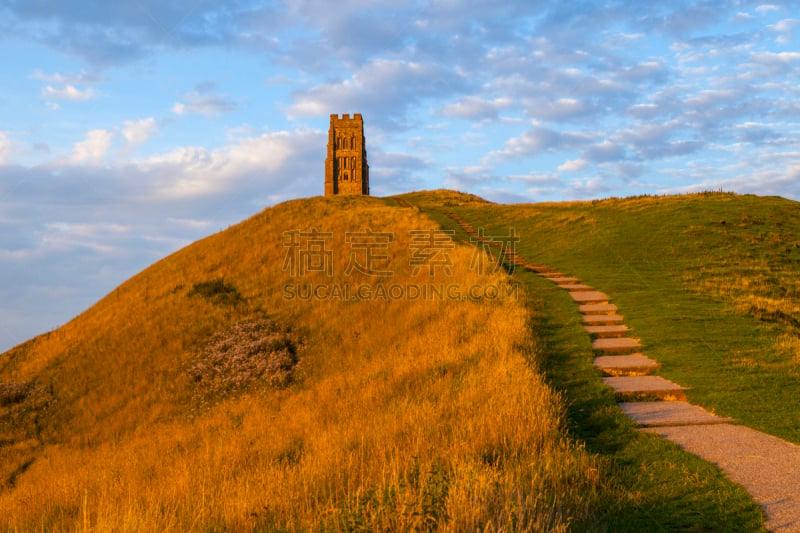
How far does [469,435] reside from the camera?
6.06 m

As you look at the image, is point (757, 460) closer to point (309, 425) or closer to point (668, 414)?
point (668, 414)

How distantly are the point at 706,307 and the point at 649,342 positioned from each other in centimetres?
404

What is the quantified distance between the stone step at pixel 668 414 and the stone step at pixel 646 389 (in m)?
0.23

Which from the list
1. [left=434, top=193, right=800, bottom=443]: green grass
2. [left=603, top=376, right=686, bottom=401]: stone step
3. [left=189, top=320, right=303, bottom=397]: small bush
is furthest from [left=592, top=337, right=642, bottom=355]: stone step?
[left=189, top=320, right=303, bottom=397]: small bush

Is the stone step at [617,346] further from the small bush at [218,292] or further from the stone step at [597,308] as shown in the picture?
the small bush at [218,292]

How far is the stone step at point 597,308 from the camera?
14.5 metres

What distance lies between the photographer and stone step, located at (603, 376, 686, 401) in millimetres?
8414

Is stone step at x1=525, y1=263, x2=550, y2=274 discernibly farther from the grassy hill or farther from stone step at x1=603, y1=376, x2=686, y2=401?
stone step at x1=603, y1=376, x2=686, y2=401

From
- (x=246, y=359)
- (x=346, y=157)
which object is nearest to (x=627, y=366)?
(x=246, y=359)

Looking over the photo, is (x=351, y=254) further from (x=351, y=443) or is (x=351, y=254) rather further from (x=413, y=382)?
(x=351, y=443)

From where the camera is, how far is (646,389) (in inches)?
336

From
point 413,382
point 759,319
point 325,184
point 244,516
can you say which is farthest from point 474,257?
point 325,184

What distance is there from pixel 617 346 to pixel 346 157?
89.4 m

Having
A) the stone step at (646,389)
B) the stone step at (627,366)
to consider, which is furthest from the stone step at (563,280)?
the stone step at (646,389)
